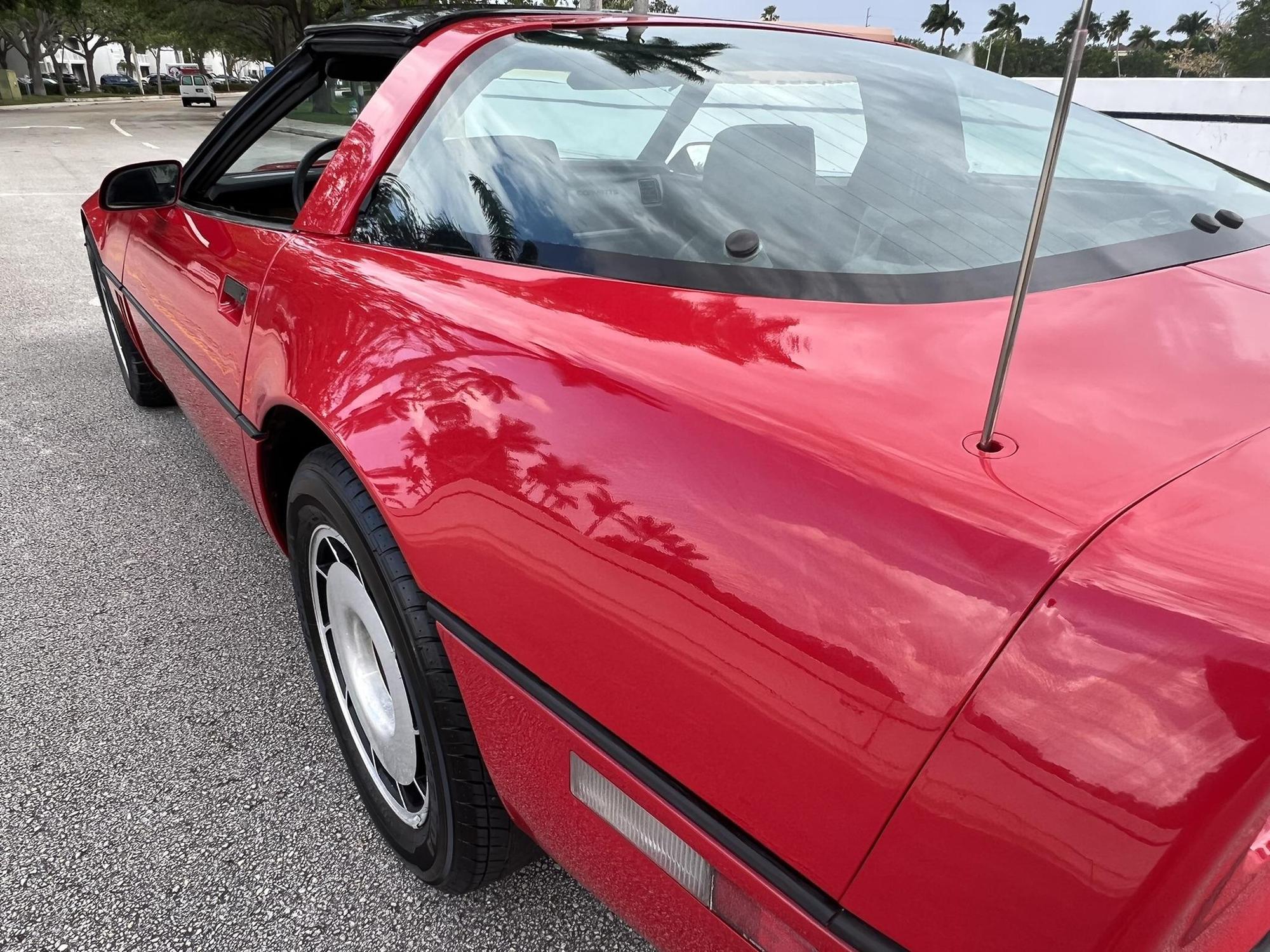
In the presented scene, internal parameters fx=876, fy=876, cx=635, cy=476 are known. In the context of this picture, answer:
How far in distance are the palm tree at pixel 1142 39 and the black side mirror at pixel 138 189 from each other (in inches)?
99.5

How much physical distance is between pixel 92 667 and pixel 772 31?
2.29m

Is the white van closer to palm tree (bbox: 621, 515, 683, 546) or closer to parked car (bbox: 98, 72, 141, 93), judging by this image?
parked car (bbox: 98, 72, 141, 93)

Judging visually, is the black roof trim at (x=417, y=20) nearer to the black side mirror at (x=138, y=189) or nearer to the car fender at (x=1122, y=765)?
the black side mirror at (x=138, y=189)

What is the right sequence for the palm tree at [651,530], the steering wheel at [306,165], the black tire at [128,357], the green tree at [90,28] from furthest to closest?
the green tree at [90,28]
the black tire at [128,357]
the steering wheel at [306,165]
the palm tree at [651,530]

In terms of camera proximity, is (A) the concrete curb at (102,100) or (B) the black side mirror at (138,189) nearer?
(B) the black side mirror at (138,189)

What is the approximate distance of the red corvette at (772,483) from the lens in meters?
0.67

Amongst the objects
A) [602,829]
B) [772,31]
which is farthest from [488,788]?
[772,31]

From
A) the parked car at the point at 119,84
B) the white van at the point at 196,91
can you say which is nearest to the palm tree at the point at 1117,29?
the white van at the point at 196,91

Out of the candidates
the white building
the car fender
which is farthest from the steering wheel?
the white building

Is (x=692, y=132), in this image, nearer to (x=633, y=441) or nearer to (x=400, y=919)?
(x=633, y=441)

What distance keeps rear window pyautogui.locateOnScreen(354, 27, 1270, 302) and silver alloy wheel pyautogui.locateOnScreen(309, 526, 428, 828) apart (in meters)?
0.64

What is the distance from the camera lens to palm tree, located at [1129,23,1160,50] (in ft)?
4.35

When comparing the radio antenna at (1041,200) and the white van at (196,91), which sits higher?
the white van at (196,91)

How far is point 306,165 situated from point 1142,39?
2026 millimetres
